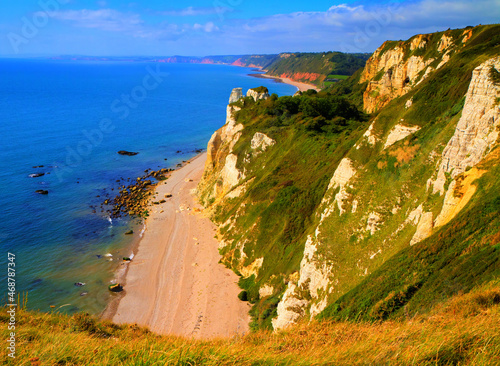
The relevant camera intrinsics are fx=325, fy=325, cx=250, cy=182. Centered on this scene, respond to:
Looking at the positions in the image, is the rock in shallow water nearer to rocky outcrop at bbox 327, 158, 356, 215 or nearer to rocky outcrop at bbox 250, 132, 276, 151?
rocky outcrop at bbox 250, 132, 276, 151

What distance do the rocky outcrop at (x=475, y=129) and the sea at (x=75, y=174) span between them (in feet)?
73.0

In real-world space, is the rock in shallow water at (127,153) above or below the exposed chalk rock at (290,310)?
above

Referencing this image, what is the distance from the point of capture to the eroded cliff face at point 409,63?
2146 inches

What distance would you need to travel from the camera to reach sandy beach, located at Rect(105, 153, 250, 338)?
31.0m

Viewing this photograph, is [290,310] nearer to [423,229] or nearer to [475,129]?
[423,229]

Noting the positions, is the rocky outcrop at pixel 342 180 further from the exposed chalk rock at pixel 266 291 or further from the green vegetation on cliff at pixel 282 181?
the exposed chalk rock at pixel 266 291

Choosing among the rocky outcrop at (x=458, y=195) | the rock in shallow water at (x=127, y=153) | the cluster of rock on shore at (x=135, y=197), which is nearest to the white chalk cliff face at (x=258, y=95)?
the cluster of rock on shore at (x=135, y=197)

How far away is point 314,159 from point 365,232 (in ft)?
65.0

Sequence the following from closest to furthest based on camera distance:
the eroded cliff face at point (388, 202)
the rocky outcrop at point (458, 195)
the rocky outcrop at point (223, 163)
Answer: the rocky outcrop at point (458, 195) < the eroded cliff face at point (388, 202) < the rocky outcrop at point (223, 163)

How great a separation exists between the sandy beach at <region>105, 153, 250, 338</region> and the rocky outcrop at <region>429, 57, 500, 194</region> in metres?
19.6

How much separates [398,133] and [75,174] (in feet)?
222

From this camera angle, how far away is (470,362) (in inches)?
221

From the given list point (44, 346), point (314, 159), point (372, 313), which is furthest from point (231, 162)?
point (44, 346)

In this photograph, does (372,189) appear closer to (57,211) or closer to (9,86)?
(57,211)
